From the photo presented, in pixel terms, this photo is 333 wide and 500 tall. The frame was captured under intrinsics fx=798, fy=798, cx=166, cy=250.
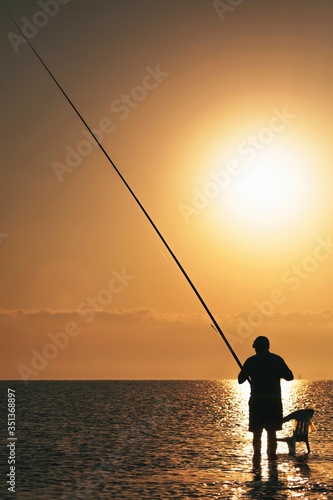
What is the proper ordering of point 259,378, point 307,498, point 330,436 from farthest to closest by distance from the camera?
point 330,436
point 259,378
point 307,498

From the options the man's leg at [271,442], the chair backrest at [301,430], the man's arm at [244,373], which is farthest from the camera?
the chair backrest at [301,430]

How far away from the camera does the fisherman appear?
16.1 metres

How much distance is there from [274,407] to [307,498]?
2.40m

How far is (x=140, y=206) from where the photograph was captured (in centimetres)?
1725

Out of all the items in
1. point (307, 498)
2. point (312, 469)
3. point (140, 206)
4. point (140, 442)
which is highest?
point (140, 206)

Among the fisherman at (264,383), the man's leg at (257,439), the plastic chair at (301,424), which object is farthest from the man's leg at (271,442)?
the plastic chair at (301,424)

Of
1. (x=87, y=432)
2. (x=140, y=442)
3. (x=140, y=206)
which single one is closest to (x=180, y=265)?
(x=140, y=206)

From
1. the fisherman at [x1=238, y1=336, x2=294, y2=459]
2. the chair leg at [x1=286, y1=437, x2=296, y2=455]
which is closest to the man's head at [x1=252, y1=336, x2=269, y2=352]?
the fisherman at [x1=238, y1=336, x2=294, y2=459]

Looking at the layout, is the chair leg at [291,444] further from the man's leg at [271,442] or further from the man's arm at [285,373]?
the man's arm at [285,373]

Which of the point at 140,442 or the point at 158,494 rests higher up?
the point at 140,442

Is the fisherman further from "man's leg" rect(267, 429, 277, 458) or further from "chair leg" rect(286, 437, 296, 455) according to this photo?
"chair leg" rect(286, 437, 296, 455)

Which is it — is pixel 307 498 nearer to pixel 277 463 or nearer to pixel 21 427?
pixel 277 463

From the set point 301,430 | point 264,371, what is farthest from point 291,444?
point 264,371

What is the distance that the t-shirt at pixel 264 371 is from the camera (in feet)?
52.6
